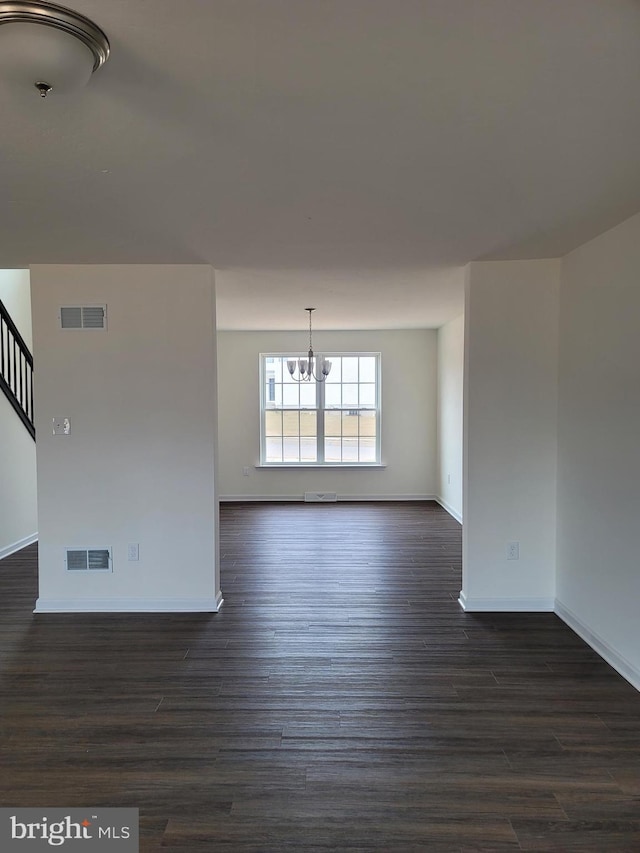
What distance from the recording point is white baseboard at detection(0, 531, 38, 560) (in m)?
4.90

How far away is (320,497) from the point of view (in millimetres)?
7336

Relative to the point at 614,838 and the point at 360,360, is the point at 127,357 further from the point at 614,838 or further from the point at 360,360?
the point at 360,360

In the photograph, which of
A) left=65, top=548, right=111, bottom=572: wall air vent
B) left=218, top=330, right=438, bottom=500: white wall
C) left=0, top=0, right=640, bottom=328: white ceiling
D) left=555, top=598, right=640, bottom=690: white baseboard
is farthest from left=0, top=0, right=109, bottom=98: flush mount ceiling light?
left=218, top=330, right=438, bottom=500: white wall

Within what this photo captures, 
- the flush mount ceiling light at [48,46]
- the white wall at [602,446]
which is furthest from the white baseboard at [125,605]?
the flush mount ceiling light at [48,46]

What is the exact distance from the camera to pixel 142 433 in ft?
11.7

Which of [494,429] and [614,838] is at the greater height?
[494,429]

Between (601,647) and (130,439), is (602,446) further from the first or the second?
(130,439)

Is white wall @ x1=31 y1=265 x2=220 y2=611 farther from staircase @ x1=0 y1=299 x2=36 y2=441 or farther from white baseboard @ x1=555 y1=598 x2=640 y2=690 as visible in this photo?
white baseboard @ x1=555 y1=598 x2=640 y2=690

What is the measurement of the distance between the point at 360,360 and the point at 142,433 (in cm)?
442

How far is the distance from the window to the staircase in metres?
3.04

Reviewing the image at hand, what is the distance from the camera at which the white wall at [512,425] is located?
3520 mm

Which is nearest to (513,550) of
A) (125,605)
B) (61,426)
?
(125,605)

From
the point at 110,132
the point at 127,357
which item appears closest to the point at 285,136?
the point at 110,132

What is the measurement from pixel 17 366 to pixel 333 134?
17.3 ft
